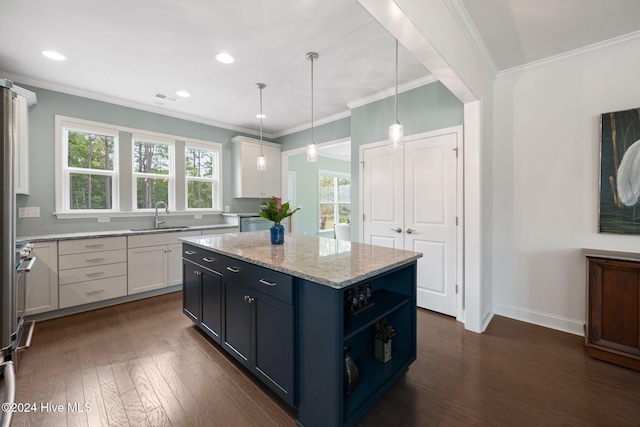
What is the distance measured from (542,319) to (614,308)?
2.64 ft

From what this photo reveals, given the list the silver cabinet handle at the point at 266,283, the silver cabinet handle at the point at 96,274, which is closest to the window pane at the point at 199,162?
the silver cabinet handle at the point at 96,274

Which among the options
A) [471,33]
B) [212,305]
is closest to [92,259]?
[212,305]

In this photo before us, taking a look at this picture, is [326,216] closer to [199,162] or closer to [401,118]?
[199,162]

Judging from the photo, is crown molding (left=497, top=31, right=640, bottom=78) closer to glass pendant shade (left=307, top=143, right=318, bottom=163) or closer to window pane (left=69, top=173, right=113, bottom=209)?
glass pendant shade (left=307, top=143, right=318, bottom=163)

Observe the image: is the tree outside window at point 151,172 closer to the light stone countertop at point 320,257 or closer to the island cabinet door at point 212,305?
the light stone countertop at point 320,257

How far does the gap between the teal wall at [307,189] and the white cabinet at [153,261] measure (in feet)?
11.0

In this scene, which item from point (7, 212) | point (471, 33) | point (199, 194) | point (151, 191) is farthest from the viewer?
point (199, 194)

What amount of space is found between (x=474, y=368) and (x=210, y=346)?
2.22m

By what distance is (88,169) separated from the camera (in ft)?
11.9

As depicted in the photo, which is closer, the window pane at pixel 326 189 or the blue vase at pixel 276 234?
the blue vase at pixel 276 234

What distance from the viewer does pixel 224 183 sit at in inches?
197

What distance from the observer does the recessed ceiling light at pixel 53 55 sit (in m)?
2.59

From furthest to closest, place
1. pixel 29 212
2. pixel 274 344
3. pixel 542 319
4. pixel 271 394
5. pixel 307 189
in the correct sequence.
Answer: pixel 307 189, pixel 29 212, pixel 542 319, pixel 271 394, pixel 274 344

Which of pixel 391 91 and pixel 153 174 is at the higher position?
pixel 391 91
